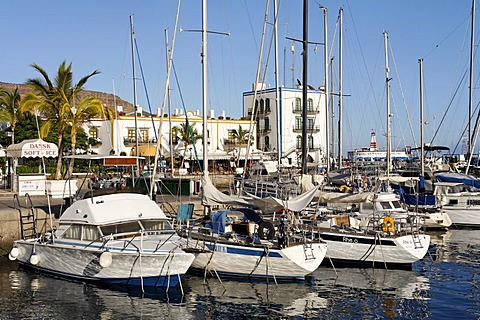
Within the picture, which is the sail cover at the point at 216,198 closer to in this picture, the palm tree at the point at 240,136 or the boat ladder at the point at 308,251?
the boat ladder at the point at 308,251

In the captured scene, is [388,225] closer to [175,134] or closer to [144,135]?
[144,135]

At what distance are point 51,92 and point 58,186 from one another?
8284mm

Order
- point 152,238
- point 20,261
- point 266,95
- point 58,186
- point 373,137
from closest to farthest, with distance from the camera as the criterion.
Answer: point 152,238, point 20,261, point 58,186, point 266,95, point 373,137

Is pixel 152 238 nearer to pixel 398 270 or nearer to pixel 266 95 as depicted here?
pixel 398 270

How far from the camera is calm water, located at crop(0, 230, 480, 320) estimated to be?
1603 centimetres

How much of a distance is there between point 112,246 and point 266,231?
522cm

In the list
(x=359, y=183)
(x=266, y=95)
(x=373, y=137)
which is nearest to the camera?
(x=359, y=183)

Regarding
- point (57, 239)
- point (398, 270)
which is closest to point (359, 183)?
point (398, 270)

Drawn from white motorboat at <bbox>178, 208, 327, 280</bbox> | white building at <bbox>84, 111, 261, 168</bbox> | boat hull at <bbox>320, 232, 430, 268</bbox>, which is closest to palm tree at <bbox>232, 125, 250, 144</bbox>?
white building at <bbox>84, 111, 261, 168</bbox>

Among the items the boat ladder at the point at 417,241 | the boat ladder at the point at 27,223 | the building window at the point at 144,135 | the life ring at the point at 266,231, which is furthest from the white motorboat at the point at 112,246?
the building window at the point at 144,135

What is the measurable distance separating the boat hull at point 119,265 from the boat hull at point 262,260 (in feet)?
4.09

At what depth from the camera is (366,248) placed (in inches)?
848

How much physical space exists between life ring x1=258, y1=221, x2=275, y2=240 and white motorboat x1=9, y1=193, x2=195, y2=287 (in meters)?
2.75

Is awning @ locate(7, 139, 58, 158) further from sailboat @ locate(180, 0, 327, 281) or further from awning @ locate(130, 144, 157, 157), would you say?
sailboat @ locate(180, 0, 327, 281)
